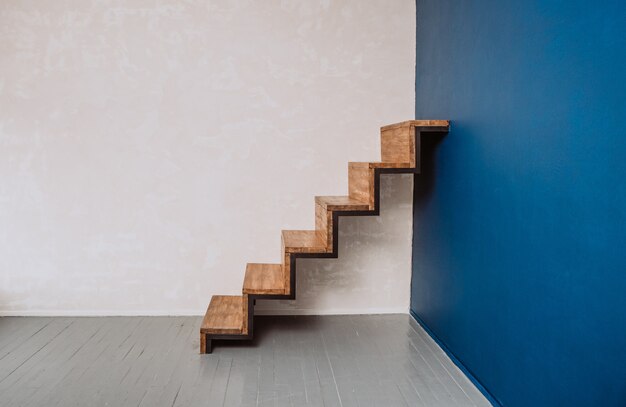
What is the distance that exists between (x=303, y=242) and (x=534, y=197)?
130cm

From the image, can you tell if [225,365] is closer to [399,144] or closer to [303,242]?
[303,242]

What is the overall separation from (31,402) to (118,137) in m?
1.58

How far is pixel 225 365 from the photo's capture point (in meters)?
2.51

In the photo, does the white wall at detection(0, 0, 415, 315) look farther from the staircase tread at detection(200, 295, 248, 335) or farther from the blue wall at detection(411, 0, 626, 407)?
the blue wall at detection(411, 0, 626, 407)

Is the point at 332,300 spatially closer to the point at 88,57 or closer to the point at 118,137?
the point at 118,137

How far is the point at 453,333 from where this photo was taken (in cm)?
261

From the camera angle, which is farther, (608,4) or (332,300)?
(332,300)

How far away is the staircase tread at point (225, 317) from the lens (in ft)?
8.70

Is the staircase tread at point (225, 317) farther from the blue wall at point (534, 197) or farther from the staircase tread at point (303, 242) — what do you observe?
the blue wall at point (534, 197)

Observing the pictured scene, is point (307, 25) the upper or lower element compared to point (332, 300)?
upper

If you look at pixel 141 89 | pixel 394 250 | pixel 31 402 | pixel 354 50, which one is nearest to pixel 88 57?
pixel 141 89

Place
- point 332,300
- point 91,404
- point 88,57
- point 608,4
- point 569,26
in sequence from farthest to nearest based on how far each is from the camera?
point 332,300 < point 88,57 < point 91,404 < point 569,26 < point 608,4

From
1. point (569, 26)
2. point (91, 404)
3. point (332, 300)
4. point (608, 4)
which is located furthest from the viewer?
point (332, 300)

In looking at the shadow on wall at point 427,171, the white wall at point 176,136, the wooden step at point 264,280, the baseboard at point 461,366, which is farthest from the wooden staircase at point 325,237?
the baseboard at point 461,366
